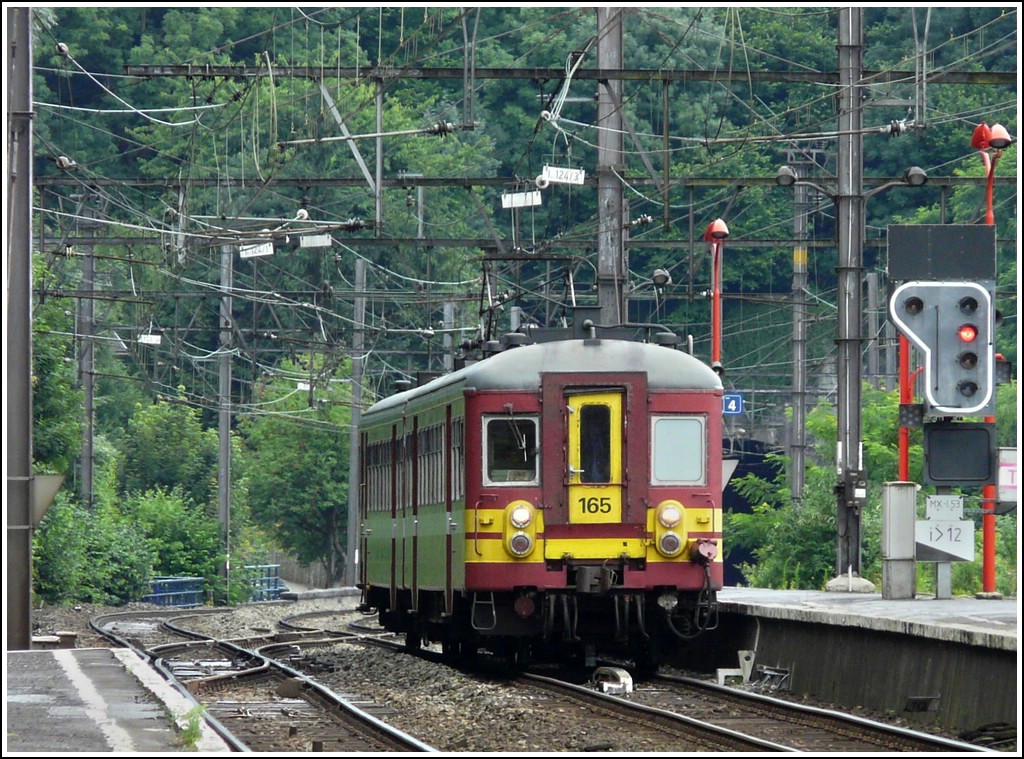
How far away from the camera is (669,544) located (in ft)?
55.8

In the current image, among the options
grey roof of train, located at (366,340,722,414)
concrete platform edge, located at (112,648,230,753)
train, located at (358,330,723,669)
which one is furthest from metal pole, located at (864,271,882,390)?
concrete platform edge, located at (112,648,230,753)

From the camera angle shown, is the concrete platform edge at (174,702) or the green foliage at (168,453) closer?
the concrete platform edge at (174,702)

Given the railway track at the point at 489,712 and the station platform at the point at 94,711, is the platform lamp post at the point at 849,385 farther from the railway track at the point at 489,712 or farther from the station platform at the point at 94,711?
the station platform at the point at 94,711

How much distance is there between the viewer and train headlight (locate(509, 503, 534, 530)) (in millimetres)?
16859

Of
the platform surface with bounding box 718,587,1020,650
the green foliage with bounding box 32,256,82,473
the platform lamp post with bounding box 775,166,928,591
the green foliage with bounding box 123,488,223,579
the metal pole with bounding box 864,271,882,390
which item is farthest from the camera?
the green foliage with bounding box 123,488,223,579

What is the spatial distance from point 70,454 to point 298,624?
16.3 ft

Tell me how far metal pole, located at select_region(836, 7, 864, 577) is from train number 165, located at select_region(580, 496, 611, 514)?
6.40 metres

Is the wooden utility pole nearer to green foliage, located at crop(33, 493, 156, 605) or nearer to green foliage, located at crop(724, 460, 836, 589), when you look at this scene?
green foliage, located at crop(33, 493, 156, 605)

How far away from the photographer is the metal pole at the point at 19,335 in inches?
707

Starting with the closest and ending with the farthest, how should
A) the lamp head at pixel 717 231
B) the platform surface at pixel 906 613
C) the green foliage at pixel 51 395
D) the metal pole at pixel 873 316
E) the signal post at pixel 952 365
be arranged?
1. the signal post at pixel 952 365
2. the platform surface at pixel 906 613
3. the lamp head at pixel 717 231
4. the green foliage at pixel 51 395
5. the metal pole at pixel 873 316

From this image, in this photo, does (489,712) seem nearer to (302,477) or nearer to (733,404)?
(733,404)

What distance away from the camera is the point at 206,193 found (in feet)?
210

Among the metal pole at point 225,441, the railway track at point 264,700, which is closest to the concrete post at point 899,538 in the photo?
the railway track at point 264,700

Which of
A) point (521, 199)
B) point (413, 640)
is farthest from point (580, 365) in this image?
point (413, 640)
